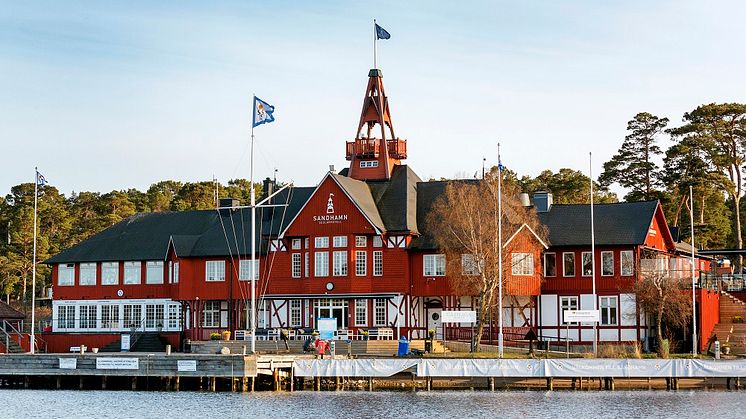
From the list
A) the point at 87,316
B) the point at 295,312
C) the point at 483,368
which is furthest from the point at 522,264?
the point at 87,316

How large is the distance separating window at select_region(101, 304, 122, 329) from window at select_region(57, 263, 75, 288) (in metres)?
3.31

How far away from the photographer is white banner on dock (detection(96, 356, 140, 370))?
56.8m

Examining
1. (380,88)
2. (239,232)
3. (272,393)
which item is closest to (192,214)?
(239,232)

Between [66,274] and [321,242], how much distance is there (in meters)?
19.9

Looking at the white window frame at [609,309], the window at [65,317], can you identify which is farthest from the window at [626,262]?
the window at [65,317]

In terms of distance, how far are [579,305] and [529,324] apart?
3035 millimetres

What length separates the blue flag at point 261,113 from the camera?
60.2m

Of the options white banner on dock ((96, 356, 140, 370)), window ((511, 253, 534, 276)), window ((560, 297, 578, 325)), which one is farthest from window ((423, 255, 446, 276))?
white banner on dock ((96, 356, 140, 370))

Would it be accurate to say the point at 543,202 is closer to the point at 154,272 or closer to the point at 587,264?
the point at 587,264

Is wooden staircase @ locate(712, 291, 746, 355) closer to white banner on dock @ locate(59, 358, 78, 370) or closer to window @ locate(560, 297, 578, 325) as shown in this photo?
window @ locate(560, 297, 578, 325)

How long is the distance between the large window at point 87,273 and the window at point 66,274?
0.74m

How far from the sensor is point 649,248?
69.7 metres

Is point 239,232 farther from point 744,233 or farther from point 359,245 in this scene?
point 744,233

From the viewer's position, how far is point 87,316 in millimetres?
79438
